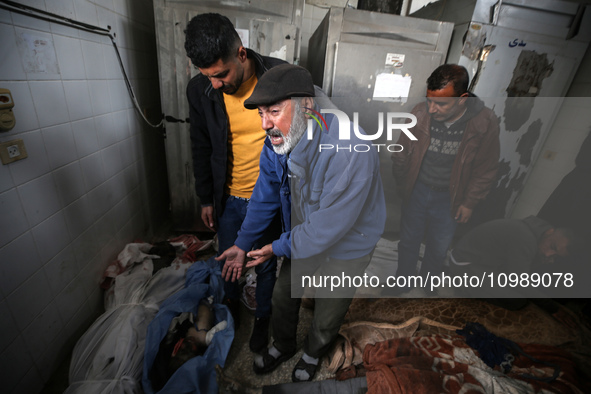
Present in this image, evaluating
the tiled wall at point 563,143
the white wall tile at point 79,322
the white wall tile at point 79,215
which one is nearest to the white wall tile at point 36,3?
the white wall tile at point 79,215

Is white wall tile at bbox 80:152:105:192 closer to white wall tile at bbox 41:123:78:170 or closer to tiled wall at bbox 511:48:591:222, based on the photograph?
→ white wall tile at bbox 41:123:78:170

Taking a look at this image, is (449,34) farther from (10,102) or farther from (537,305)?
(10,102)

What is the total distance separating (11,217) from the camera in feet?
3.45

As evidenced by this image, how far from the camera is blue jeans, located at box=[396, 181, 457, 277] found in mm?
1695

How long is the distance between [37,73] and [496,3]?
274cm

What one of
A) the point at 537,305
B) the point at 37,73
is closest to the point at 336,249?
the point at 37,73

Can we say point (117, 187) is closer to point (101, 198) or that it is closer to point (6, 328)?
point (101, 198)

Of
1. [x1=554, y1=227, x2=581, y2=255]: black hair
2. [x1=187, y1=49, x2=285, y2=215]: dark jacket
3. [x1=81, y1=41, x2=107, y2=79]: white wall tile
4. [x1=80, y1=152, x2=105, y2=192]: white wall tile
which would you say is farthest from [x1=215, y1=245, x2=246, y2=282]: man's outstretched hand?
[x1=554, y1=227, x2=581, y2=255]: black hair

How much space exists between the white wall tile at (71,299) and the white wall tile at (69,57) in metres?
1.12

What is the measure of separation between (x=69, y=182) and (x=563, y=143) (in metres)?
3.62

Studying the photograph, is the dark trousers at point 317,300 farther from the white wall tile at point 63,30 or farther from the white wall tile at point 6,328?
the white wall tile at point 63,30

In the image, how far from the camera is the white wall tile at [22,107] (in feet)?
3.39

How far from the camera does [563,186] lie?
5.34ft

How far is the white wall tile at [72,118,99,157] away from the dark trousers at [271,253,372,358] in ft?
4.35
